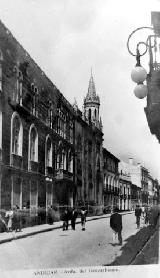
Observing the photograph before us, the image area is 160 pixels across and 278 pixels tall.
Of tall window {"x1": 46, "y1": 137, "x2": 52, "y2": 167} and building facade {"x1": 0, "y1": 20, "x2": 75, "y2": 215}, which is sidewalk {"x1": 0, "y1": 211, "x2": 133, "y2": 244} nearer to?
building facade {"x1": 0, "y1": 20, "x2": 75, "y2": 215}

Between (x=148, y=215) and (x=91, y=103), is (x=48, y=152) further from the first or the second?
(x=148, y=215)

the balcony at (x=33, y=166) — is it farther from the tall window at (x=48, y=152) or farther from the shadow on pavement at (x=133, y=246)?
the shadow on pavement at (x=133, y=246)

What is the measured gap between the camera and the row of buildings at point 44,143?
7016mm

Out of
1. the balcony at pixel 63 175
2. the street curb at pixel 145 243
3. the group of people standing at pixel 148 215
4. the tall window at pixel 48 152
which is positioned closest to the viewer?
the street curb at pixel 145 243

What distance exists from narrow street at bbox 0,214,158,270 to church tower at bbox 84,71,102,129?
147 cm

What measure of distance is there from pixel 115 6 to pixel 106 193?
11.0ft

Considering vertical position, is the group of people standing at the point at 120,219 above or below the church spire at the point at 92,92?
below

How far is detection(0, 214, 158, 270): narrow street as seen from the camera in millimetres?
5898

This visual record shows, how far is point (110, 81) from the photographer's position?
7000mm

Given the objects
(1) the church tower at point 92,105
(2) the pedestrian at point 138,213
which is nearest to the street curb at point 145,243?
(2) the pedestrian at point 138,213

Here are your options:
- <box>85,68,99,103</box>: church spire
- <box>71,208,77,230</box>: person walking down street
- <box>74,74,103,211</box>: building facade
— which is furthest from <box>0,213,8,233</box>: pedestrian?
<box>85,68,99,103</box>: church spire

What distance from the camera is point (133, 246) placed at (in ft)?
22.2

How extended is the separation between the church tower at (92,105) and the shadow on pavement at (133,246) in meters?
1.64

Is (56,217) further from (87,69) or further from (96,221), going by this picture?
(87,69)
